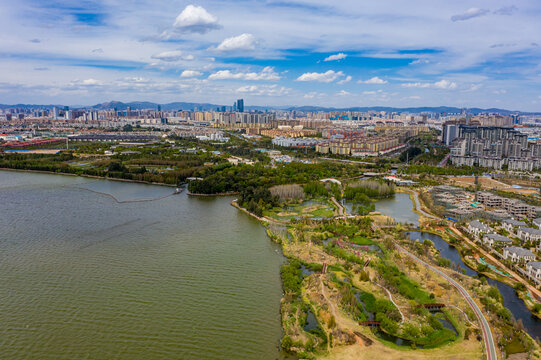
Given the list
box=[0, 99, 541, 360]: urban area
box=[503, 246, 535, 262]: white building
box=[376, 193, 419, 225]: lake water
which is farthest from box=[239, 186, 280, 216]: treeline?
box=[503, 246, 535, 262]: white building

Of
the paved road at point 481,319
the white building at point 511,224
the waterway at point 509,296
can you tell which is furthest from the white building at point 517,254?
the white building at point 511,224

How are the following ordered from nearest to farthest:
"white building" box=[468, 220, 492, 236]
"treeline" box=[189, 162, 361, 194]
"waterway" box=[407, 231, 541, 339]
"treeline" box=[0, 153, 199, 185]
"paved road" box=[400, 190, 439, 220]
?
"waterway" box=[407, 231, 541, 339] < "white building" box=[468, 220, 492, 236] < "paved road" box=[400, 190, 439, 220] < "treeline" box=[189, 162, 361, 194] < "treeline" box=[0, 153, 199, 185]

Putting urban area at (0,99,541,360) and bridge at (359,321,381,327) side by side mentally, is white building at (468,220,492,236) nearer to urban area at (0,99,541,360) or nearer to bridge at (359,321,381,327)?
urban area at (0,99,541,360)

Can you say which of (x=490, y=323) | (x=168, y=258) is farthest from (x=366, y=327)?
(x=168, y=258)

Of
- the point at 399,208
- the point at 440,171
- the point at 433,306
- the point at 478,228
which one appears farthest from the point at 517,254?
the point at 440,171

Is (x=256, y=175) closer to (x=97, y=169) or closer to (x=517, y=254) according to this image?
(x=97, y=169)

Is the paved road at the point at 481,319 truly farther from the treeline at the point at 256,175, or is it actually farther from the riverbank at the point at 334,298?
the treeline at the point at 256,175

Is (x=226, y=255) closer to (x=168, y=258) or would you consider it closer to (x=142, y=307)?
(x=168, y=258)
